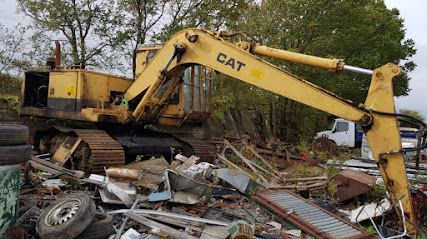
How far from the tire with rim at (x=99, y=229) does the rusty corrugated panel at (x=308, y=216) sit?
8.11ft

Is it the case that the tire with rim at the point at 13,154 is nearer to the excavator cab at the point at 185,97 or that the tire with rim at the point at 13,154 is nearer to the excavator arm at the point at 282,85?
the excavator arm at the point at 282,85

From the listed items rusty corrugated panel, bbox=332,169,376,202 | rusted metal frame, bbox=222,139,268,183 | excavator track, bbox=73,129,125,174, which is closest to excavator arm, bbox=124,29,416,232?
excavator track, bbox=73,129,125,174

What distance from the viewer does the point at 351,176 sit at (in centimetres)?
768

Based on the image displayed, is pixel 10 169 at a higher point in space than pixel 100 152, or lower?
higher

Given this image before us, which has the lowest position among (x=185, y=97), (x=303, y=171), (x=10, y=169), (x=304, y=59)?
(x=303, y=171)

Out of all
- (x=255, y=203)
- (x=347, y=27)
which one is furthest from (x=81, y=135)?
(x=347, y=27)

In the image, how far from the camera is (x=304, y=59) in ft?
24.2

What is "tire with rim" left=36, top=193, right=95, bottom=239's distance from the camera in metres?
4.65

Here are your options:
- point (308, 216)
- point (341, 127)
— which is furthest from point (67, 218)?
point (341, 127)

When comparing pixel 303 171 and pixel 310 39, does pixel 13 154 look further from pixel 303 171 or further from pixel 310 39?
pixel 310 39

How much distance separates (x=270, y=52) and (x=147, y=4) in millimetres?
13202

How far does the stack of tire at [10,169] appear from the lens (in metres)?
4.72

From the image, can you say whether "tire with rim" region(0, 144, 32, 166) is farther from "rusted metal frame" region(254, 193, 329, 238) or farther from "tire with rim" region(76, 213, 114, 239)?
"rusted metal frame" region(254, 193, 329, 238)

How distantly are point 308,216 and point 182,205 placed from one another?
1848 millimetres
